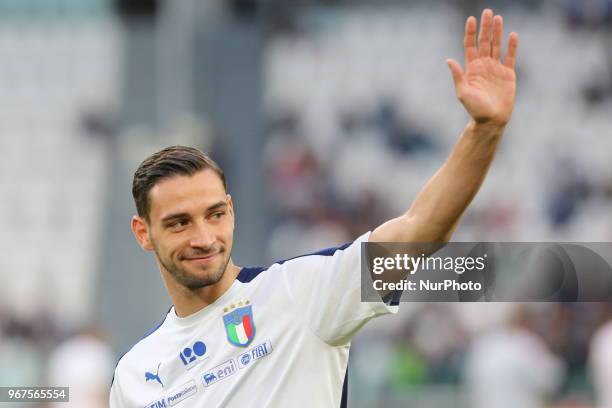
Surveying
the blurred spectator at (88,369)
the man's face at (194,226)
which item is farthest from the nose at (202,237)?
the blurred spectator at (88,369)

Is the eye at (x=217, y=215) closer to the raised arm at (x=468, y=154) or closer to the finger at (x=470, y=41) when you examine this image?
the raised arm at (x=468, y=154)

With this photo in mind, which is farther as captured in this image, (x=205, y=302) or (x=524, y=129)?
(x=524, y=129)

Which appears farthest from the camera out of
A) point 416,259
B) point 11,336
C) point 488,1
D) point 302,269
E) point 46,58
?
point 46,58

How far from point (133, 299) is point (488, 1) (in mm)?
6608

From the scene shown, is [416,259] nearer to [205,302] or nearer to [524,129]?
[205,302]

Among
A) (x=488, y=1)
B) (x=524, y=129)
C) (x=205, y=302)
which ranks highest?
(x=488, y=1)

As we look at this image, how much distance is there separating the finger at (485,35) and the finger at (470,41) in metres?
0.02

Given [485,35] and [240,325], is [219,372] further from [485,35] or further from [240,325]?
[485,35]

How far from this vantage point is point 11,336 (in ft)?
47.9

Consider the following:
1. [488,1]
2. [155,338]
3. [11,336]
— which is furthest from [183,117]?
[155,338]

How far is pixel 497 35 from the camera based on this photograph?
11.5ft

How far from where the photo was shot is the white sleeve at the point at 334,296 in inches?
143

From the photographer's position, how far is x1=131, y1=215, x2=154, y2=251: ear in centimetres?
408
